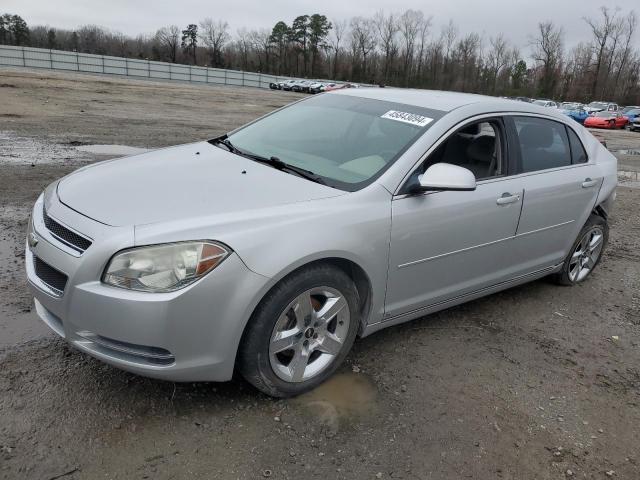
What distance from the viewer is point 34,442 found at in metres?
2.51

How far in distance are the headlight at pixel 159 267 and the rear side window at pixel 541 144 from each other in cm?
261

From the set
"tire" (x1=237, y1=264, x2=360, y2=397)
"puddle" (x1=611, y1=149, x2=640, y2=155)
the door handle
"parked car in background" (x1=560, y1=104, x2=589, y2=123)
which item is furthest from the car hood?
"parked car in background" (x1=560, y1=104, x2=589, y2=123)

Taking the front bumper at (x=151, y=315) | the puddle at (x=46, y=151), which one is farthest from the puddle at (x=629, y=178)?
the front bumper at (x=151, y=315)

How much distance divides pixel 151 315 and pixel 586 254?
4.14 m

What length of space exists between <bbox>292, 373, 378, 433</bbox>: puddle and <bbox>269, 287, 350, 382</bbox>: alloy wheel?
130 mm

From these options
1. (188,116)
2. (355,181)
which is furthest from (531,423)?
(188,116)

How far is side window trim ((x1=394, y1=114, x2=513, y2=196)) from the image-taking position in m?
3.25

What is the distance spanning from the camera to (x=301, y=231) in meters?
2.75

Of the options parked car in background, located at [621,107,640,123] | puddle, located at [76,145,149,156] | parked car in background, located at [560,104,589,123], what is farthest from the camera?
parked car in background, located at [560,104,589,123]

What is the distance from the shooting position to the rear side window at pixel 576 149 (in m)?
4.62

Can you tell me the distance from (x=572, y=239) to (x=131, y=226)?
3685 mm

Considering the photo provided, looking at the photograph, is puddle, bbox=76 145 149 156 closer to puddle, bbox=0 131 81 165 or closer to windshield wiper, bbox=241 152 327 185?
puddle, bbox=0 131 81 165

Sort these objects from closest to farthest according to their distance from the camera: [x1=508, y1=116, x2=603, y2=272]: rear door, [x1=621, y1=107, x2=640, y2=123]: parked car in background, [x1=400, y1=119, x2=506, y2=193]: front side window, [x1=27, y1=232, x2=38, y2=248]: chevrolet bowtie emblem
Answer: [x1=27, y1=232, x2=38, y2=248]: chevrolet bowtie emblem < [x1=400, y1=119, x2=506, y2=193]: front side window < [x1=508, y1=116, x2=603, y2=272]: rear door < [x1=621, y1=107, x2=640, y2=123]: parked car in background

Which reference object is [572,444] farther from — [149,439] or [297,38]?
[297,38]
